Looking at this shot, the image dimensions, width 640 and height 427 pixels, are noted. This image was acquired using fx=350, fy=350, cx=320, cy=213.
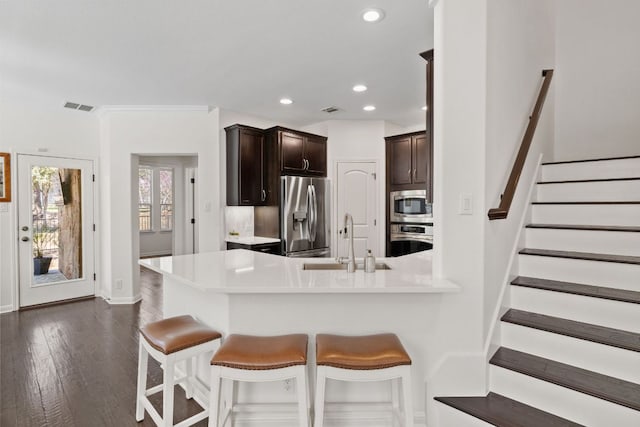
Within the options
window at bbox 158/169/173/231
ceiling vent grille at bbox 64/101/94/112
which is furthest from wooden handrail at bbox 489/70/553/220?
window at bbox 158/169/173/231

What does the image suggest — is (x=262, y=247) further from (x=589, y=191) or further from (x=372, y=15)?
(x=589, y=191)

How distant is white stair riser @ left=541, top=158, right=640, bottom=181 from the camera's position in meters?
2.78

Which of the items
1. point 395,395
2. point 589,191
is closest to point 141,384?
point 395,395

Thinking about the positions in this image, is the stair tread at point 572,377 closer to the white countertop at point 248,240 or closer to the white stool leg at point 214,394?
the white stool leg at point 214,394

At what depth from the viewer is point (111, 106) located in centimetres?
459

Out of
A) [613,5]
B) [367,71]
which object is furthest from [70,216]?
[613,5]

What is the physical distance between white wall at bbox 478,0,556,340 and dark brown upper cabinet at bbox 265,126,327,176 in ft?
9.74

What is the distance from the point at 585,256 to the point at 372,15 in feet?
7.28

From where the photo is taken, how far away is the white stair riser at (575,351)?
1787mm

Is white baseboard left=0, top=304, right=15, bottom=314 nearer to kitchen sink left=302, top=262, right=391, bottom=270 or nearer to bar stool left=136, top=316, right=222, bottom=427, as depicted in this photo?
bar stool left=136, top=316, right=222, bottom=427

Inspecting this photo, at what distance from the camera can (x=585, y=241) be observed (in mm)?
2461

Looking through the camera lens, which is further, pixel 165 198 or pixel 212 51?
pixel 165 198

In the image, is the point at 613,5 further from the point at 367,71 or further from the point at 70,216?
the point at 70,216

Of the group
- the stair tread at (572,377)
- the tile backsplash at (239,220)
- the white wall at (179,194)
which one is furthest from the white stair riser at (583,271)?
the white wall at (179,194)
